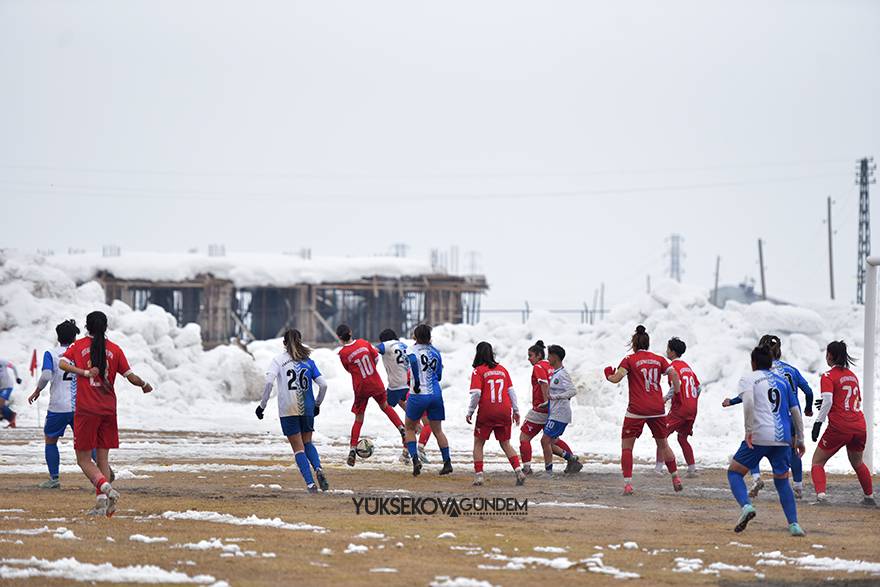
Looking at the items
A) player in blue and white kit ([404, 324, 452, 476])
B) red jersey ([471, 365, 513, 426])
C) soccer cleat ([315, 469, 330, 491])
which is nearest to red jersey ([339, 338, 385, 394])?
player in blue and white kit ([404, 324, 452, 476])

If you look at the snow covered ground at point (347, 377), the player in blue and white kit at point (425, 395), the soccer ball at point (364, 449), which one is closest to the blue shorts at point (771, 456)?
the player in blue and white kit at point (425, 395)

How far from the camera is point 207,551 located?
33.8 ft

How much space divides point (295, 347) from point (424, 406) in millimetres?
3300

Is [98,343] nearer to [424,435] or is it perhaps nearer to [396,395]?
[396,395]

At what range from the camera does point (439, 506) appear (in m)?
14.1

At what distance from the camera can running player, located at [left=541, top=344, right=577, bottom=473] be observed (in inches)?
708

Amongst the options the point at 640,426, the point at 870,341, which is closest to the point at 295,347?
the point at 640,426

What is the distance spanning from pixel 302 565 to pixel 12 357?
31299 mm

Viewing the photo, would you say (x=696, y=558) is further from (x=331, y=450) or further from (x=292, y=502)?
(x=331, y=450)

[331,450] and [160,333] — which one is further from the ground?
[160,333]

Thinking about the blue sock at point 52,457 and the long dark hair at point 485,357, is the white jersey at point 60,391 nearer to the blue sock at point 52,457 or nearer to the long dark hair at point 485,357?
the blue sock at point 52,457

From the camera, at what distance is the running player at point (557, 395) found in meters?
18.0

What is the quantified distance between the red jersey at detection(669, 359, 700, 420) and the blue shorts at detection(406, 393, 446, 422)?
3.00m

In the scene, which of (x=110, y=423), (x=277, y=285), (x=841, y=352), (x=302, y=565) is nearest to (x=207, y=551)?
(x=302, y=565)
